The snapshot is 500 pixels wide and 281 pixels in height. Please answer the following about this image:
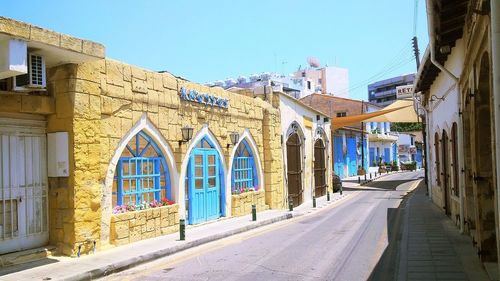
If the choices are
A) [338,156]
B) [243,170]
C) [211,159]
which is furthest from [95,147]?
[338,156]

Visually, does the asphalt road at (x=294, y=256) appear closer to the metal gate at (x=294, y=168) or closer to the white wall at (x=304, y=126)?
the metal gate at (x=294, y=168)

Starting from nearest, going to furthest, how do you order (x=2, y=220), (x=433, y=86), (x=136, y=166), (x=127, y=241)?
(x=2, y=220), (x=127, y=241), (x=136, y=166), (x=433, y=86)

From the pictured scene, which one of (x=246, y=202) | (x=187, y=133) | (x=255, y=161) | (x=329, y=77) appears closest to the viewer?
(x=187, y=133)

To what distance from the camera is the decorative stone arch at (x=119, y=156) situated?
10336 mm

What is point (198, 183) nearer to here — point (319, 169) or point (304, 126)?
point (304, 126)

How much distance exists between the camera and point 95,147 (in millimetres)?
10070

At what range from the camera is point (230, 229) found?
13242 millimetres

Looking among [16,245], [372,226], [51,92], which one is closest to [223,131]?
[372,226]

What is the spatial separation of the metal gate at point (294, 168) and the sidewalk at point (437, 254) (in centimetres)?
809

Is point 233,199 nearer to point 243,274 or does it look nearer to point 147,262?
point 147,262

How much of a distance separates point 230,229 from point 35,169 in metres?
5.62

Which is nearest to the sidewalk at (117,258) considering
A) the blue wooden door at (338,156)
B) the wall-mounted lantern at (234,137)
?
the wall-mounted lantern at (234,137)

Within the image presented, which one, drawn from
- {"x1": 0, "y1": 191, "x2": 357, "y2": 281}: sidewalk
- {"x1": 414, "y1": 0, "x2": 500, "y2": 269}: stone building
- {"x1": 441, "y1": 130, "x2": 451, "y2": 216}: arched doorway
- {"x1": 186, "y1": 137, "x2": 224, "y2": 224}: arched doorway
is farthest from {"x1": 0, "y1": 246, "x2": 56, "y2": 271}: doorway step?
{"x1": 441, "y1": 130, "x2": 451, "y2": 216}: arched doorway

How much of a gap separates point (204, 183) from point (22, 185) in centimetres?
644
